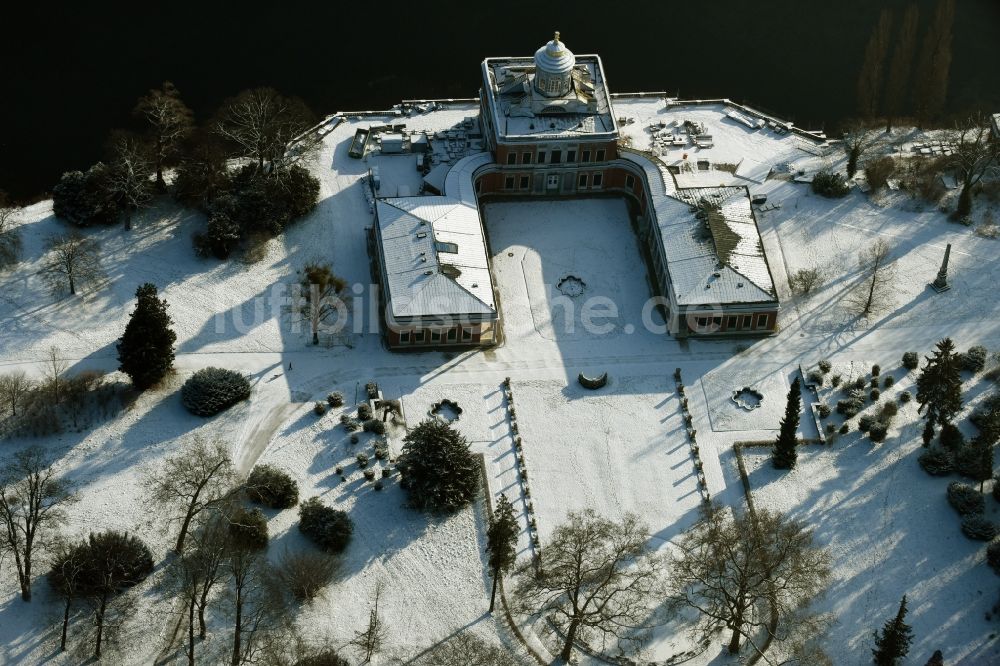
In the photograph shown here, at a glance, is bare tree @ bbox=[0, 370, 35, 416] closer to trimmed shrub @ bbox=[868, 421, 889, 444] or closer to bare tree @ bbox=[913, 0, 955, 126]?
trimmed shrub @ bbox=[868, 421, 889, 444]

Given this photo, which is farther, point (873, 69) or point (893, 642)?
point (873, 69)

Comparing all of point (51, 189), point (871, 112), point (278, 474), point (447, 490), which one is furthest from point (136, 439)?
point (871, 112)

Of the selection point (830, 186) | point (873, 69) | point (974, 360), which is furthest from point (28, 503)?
point (873, 69)

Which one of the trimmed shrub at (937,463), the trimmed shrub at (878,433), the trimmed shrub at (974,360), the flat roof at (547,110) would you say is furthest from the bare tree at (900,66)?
the trimmed shrub at (937,463)

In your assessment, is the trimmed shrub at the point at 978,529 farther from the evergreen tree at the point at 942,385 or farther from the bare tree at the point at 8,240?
the bare tree at the point at 8,240

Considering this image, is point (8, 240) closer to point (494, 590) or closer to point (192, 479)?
point (192, 479)

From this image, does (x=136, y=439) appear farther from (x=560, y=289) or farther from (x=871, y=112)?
(x=871, y=112)
